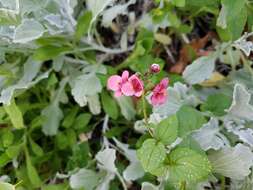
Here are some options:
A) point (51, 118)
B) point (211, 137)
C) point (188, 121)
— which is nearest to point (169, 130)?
point (188, 121)

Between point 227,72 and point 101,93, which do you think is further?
point 227,72

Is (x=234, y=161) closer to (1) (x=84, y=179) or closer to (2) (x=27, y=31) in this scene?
(1) (x=84, y=179)

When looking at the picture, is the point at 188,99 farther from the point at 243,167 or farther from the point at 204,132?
the point at 243,167

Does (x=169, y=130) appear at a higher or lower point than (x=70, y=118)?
higher

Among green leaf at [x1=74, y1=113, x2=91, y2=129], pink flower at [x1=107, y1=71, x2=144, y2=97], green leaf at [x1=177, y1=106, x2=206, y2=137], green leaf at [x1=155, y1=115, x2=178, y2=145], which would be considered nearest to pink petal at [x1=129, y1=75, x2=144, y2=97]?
pink flower at [x1=107, y1=71, x2=144, y2=97]

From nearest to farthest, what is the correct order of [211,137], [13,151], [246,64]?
[211,137]
[13,151]
[246,64]

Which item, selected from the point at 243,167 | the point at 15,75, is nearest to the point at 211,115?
the point at 243,167
